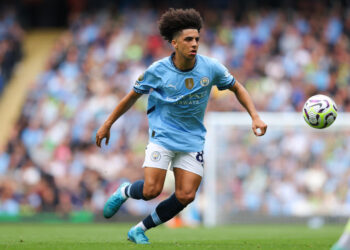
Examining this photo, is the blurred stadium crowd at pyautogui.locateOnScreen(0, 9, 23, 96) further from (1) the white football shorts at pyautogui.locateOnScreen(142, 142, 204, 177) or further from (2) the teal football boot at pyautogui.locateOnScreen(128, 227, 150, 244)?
(1) the white football shorts at pyautogui.locateOnScreen(142, 142, 204, 177)

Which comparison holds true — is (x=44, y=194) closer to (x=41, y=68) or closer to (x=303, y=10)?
(x=41, y=68)

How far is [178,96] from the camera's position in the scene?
832 cm

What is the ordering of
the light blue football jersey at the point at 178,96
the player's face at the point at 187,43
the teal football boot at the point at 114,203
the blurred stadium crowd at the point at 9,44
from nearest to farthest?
the player's face at the point at 187,43
the light blue football jersey at the point at 178,96
the teal football boot at the point at 114,203
the blurred stadium crowd at the point at 9,44

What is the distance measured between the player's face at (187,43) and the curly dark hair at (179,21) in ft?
0.23

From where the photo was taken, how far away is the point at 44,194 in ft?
58.7

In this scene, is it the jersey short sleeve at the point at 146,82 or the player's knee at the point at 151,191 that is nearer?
the player's knee at the point at 151,191

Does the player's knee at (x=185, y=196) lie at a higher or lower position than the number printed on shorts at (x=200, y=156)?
lower

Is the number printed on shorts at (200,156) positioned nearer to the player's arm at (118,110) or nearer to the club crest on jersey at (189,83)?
the club crest on jersey at (189,83)

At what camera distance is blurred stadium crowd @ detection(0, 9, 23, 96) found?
76.7 ft

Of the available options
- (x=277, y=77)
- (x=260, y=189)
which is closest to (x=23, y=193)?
(x=260, y=189)

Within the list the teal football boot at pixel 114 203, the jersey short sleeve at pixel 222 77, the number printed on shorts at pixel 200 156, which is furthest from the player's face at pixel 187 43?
the teal football boot at pixel 114 203

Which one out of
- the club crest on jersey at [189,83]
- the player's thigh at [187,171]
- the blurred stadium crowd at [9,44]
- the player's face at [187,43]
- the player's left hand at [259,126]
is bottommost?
the player's thigh at [187,171]

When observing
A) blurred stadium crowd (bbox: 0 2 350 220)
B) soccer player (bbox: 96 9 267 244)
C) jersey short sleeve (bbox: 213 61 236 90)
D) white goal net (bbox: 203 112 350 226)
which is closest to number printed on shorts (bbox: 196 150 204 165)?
soccer player (bbox: 96 9 267 244)

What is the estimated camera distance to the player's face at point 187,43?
8.23 m
